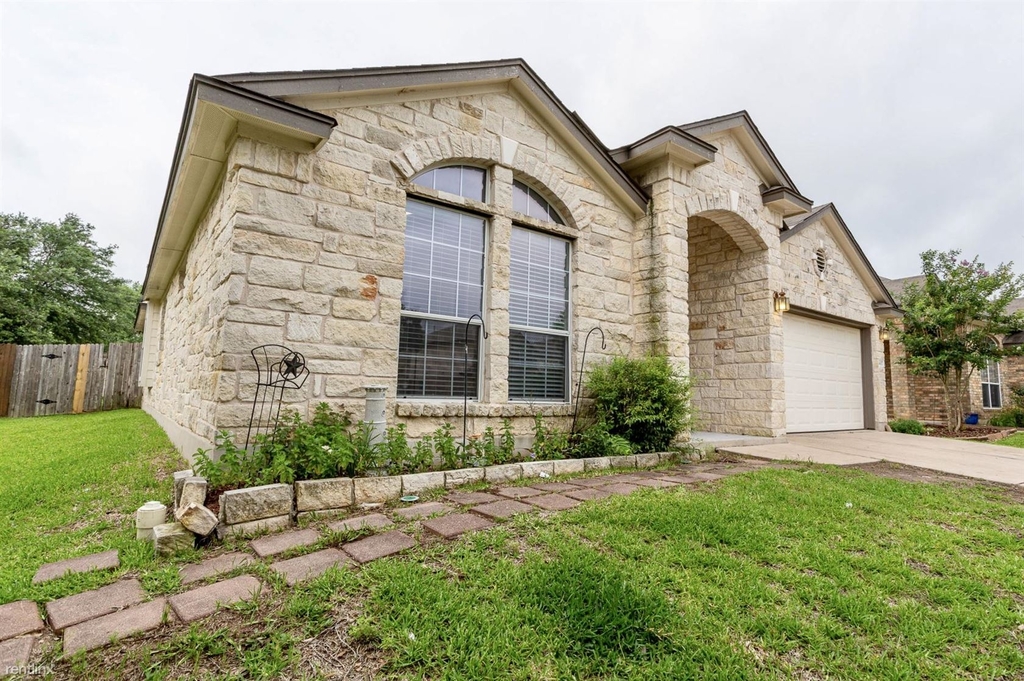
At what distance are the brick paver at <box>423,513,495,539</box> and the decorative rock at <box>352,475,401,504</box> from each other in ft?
1.88

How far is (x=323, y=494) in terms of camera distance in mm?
3072

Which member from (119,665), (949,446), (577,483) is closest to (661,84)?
(949,446)

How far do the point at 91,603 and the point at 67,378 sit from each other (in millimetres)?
13025

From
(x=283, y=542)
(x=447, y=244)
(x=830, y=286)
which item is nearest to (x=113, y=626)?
(x=283, y=542)

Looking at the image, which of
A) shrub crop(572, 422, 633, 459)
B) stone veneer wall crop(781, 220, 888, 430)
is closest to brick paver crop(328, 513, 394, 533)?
shrub crop(572, 422, 633, 459)

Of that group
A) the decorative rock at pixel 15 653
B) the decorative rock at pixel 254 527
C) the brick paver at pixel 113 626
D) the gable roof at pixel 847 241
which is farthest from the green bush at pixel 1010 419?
the decorative rock at pixel 15 653

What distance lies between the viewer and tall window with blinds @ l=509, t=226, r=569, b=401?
17.5 feet

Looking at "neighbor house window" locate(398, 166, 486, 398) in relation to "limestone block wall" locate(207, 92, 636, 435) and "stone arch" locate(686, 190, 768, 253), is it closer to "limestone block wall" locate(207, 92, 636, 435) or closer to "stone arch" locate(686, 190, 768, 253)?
"limestone block wall" locate(207, 92, 636, 435)

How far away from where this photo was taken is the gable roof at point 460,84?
3.93 meters

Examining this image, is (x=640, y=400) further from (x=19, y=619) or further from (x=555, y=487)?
(x=19, y=619)

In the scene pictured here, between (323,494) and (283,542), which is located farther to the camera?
(323,494)

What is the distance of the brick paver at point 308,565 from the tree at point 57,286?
64.9ft

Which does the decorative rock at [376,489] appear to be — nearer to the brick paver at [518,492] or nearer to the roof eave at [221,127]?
the brick paver at [518,492]

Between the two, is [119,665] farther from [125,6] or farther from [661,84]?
[661,84]
